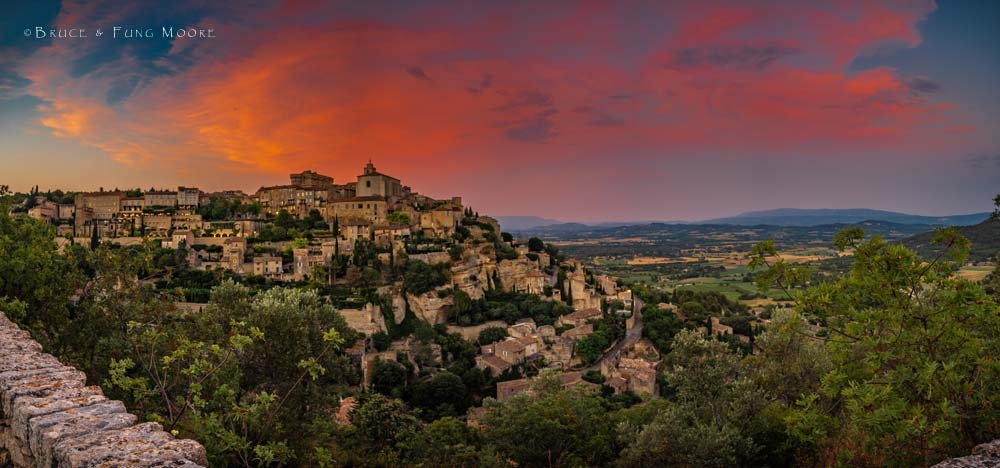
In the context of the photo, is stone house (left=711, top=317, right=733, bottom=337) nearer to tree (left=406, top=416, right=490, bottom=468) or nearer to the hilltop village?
the hilltop village

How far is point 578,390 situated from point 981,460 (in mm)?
→ 12642

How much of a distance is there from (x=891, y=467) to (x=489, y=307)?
40426mm

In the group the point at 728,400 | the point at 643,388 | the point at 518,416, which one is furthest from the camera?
the point at 643,388

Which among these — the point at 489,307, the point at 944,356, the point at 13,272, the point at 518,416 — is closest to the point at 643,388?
the point at 489,307

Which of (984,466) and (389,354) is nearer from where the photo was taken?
(984,466)

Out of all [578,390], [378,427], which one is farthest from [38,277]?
[578,390]

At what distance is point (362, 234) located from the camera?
A: 164 feet

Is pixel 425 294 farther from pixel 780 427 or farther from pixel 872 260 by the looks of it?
pixel 872 260

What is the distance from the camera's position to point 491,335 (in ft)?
138

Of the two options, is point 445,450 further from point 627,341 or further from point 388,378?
point 627,341

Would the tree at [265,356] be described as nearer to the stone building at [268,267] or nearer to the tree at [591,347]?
the tree at [591,347]

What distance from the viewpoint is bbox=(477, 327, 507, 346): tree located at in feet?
137

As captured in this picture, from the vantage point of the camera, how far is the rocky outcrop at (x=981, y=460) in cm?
493

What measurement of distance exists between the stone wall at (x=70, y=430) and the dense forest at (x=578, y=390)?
1514mm
